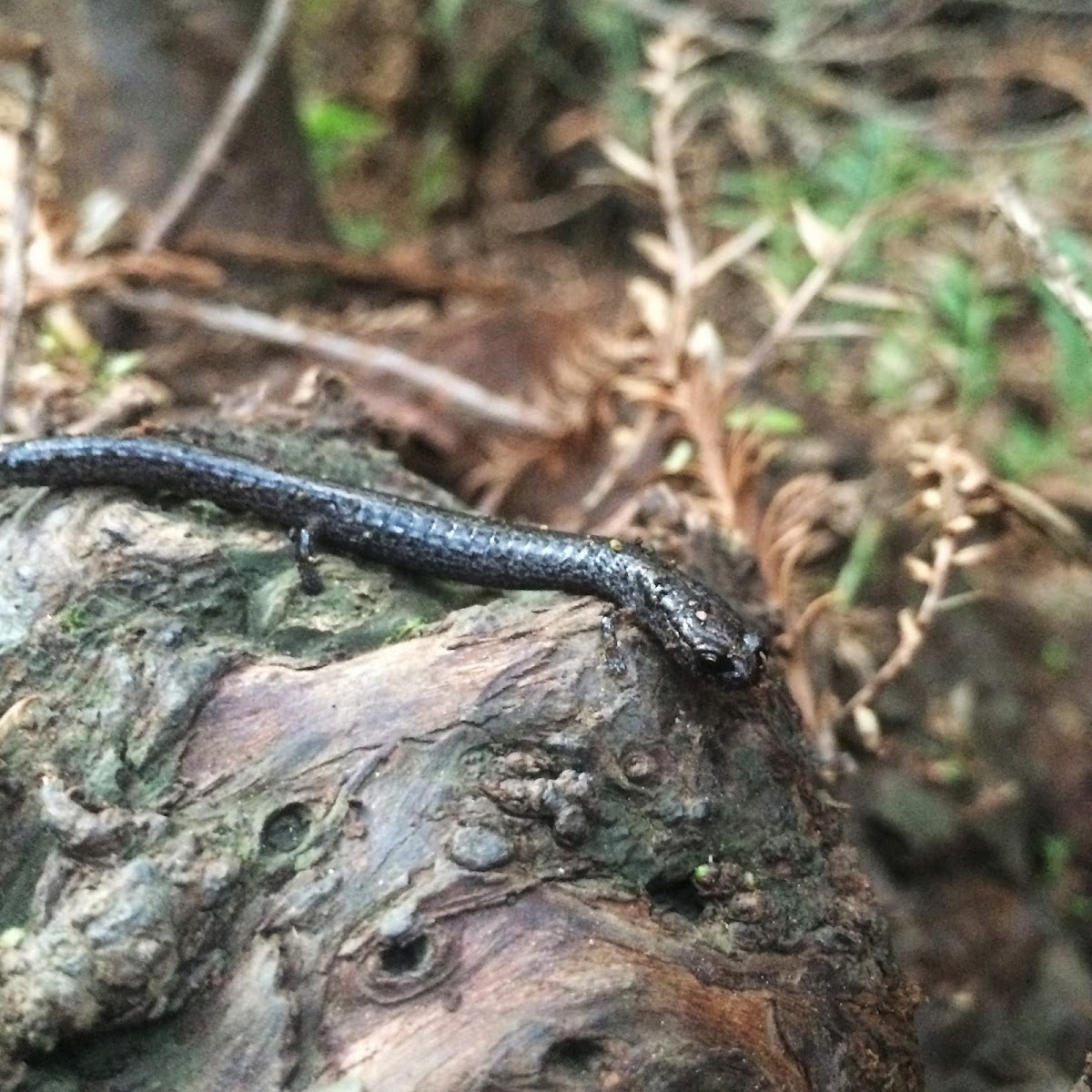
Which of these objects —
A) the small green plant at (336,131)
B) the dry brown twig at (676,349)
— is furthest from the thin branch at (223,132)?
the dry brown twig at (676,349)

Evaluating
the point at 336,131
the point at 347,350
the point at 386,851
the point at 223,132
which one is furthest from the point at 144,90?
the point at 386,851

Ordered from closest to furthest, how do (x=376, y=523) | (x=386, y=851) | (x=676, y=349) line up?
(x=386, y=851), (x=376, y=523), (x=676, y=349)

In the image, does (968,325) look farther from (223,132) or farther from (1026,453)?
(223,132)

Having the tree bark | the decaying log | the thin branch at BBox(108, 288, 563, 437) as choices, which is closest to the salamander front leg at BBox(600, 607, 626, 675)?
the decaying log

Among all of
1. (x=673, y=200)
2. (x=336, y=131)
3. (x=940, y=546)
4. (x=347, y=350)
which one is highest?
(x=673, y=200)

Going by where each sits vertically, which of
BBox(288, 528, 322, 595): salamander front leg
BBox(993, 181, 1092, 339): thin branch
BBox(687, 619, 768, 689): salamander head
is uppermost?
BBox(993, 181, 1092, 339): thin branch

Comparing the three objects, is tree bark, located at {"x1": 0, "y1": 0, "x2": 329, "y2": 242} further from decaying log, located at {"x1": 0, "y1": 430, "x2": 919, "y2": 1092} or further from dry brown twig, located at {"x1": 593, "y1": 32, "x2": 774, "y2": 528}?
decaying log, located at {"x1": 0, "y1": 430, "x2": 919, "y2": 1092}
